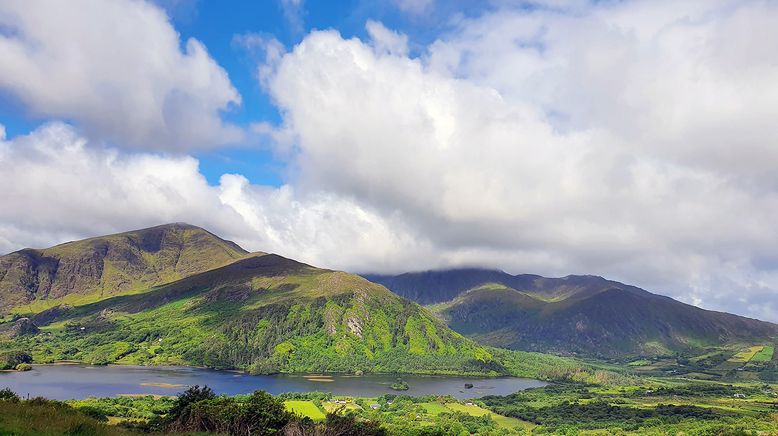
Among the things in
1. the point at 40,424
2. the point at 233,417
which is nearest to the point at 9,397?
the point at 233,417

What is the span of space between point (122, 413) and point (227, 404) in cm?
7501

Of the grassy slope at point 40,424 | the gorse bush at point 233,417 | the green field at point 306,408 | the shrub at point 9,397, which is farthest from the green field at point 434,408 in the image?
the grassy slope at point 40,424

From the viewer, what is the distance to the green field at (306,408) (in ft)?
503

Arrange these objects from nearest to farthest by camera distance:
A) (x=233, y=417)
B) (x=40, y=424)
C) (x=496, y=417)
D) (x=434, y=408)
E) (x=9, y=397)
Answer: (x=40, y=424) → (x=9, y=397) → (x=233, y=417) → (x=496, y=417) → (x=434, y=408)

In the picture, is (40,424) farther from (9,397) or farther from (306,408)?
(306,408)

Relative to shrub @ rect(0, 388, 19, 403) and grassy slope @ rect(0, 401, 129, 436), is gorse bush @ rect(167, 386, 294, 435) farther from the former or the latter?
grassy slope @ rect(0, 401, 129, 436)

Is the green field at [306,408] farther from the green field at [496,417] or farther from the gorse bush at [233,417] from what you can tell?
the gorse bush at [233,417]

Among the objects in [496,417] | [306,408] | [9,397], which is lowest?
[496,417]

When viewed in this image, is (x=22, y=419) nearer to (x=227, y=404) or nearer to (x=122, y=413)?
(x=227, y=404)

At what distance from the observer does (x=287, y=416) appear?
7281 centimetres

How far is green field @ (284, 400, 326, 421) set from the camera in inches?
6038

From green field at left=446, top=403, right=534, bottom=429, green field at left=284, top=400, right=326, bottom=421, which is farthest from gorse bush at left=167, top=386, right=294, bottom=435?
green field at left=446, top=403, right=534, bottom=429

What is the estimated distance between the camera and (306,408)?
551ft

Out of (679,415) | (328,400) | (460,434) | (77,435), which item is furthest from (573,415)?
(77,435)
